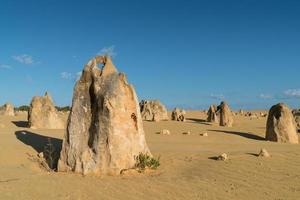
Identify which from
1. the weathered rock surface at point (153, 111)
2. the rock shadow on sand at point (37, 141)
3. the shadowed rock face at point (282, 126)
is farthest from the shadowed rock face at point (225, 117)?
the rock shadow on sand at point (37, 141)

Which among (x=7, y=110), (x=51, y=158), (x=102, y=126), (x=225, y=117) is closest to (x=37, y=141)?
(x=51, y=158)

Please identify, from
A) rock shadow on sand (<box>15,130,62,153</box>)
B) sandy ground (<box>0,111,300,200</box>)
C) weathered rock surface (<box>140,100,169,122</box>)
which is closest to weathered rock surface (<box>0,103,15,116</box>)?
weathered rock surface (<box>140,100,169,122</box>)

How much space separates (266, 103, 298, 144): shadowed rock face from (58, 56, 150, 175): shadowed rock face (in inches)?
359

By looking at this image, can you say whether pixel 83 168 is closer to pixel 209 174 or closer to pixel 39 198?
pixel 39 198

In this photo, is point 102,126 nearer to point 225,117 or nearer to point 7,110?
point 225,117

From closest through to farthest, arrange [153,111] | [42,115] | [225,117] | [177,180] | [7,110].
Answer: [177,180] → [42,115] → [225,117] → [153,111] → [7,110]

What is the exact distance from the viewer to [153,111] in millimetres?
34000

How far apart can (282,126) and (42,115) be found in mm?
11806

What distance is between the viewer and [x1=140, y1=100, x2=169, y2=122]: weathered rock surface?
3362cm

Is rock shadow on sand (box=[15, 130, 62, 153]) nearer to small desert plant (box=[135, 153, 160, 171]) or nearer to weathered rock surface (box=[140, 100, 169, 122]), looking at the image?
small desert plant (box=[135, 153, 160, 171])

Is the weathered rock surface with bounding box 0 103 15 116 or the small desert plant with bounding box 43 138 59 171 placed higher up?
the weathered rock surface with bounding box 0 103 15 116

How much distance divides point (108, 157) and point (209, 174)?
95.1 inches

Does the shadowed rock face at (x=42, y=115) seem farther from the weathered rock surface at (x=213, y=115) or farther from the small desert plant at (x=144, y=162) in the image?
the weathered rock surface at (x=213, y=115)

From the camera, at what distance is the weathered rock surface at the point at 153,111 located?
33616 millimetres
